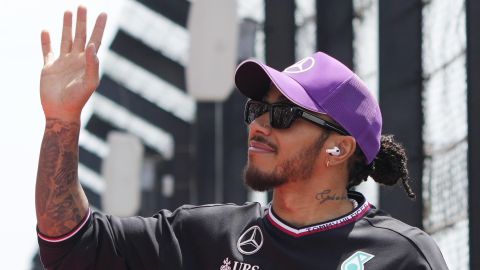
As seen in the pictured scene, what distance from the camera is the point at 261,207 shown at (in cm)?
538

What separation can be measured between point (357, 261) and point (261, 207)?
460 mm

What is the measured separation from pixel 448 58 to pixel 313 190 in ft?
14.3

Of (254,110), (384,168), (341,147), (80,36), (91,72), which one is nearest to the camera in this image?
(91,72)

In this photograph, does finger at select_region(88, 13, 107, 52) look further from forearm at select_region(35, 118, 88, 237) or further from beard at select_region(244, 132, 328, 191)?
beard at select_region(244, 132, 328, 191)

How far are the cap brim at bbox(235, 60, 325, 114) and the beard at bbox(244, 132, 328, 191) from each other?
14 cm

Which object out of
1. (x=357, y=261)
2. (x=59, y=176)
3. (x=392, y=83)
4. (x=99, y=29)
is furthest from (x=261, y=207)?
(x=392, y=83)

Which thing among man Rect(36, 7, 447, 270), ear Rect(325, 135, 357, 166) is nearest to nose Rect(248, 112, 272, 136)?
man Rect(36, 7, 447, 270)

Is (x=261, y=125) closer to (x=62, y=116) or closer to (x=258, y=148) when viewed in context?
(x=258, y=148)

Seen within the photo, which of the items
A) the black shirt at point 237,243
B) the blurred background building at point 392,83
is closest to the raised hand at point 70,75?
the black shirt at point 237,243

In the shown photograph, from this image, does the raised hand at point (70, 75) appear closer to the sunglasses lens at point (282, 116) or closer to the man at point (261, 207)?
the man at point (261, 207)

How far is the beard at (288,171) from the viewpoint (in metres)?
5.11

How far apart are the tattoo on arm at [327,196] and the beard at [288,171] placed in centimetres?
9

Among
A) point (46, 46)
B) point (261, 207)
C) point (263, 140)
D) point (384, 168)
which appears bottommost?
point (261, 207)

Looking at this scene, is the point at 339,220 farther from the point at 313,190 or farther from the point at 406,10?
the point at 406,10
